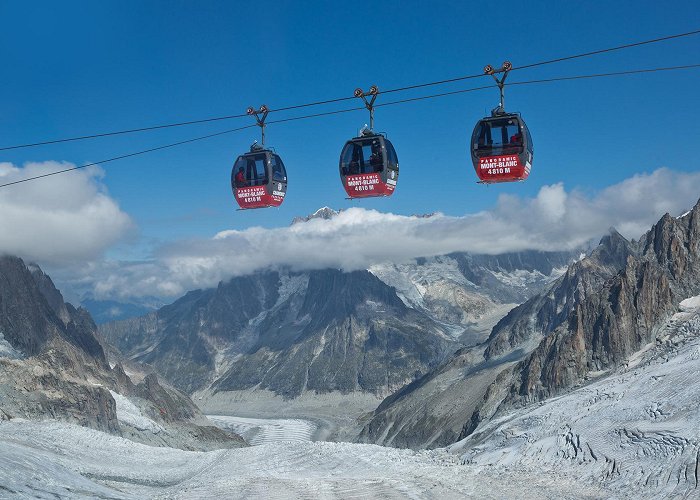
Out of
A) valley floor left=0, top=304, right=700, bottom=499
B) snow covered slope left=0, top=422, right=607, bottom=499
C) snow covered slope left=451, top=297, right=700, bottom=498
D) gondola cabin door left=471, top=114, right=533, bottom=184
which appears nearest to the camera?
gondola cabin door left=471, top=114, right=533, bottom=184

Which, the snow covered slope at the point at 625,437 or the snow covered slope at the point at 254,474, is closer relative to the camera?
the snow covered slope at the point at 254,474

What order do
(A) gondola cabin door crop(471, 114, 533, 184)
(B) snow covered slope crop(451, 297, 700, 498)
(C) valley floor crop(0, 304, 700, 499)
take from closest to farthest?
(A) gondola cabin door crop(471, 114, 533, 184), (C) valley floor crop(0, 304, 700, 499), (B) snow covered slope crop(451, 297, 700, 498)

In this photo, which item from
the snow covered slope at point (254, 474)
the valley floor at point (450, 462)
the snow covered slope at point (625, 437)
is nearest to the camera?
the snow covered slope at point (254, 474)

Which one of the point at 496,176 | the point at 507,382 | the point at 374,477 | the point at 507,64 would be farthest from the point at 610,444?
the point at 507,382

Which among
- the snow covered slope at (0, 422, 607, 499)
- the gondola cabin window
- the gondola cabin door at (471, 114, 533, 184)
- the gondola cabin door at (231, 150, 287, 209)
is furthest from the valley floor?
the gondola cabin window

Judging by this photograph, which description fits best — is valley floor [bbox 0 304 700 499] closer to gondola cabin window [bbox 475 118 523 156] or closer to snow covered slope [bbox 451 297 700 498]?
snow covered slope [bbox 451 297 700 498]

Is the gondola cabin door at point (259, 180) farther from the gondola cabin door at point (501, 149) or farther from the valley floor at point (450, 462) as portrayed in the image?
the valley floor at point (450, 462)

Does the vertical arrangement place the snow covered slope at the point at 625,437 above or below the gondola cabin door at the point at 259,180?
below

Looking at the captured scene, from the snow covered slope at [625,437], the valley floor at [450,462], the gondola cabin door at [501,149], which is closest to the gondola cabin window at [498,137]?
the gondola cabin door at [501,149]

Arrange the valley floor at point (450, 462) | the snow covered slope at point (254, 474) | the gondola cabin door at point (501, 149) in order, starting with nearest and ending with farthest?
the gondola cabin door at point (501, 149) < the snow covered slope at point (254, 474) < the valley floor at point (450, 462)

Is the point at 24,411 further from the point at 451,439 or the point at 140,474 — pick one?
the point at 451,439

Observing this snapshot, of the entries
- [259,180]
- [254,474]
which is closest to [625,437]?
[254,474]
